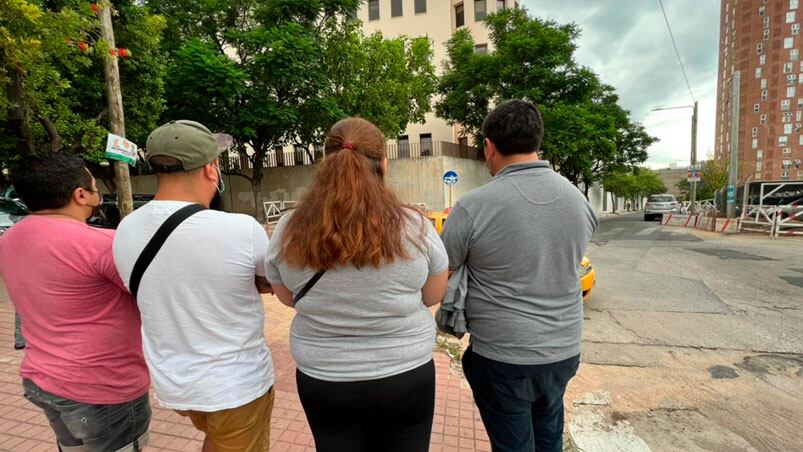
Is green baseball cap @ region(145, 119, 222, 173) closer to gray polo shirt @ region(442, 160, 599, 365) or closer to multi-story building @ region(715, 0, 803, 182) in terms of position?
gray polo shirt @ region(442, 160, 599, 365)

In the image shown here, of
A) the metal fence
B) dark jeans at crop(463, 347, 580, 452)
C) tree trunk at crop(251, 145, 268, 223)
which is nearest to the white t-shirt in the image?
dark jeans at crop(463, 347, 580, 452)

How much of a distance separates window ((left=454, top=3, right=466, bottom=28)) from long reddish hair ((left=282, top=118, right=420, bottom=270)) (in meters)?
31.3

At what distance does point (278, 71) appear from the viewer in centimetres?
1470

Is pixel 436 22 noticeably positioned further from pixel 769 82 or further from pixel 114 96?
pixel 769 82

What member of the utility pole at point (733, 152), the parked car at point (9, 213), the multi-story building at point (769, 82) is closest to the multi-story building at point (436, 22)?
the utility pole at point (733, 152)

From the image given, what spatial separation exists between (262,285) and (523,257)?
39.6 inches


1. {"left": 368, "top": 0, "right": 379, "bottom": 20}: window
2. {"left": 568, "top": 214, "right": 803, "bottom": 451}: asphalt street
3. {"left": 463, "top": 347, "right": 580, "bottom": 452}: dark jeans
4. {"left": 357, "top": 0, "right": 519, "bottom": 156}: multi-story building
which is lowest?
{"left": 568, "top": 214, "right": 803, "bottom": 451}: asphalt street

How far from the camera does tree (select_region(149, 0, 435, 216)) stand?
14289 millimetres

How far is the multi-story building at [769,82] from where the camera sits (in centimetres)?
6272

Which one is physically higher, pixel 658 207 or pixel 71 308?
pixel 71 308

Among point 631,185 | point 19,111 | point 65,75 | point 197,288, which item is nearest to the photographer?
point 197,288

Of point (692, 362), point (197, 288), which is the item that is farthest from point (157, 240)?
point (692, 362)

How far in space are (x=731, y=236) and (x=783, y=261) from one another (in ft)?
18.3

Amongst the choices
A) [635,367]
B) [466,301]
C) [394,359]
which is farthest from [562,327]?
[635,367]
